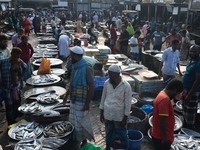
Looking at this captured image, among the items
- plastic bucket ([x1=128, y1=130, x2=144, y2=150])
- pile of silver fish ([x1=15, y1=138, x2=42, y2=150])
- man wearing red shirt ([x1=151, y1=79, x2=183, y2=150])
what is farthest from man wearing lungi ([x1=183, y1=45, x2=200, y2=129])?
pile of silver fish ([x1=15, y1=138, x2=42, y2=150])

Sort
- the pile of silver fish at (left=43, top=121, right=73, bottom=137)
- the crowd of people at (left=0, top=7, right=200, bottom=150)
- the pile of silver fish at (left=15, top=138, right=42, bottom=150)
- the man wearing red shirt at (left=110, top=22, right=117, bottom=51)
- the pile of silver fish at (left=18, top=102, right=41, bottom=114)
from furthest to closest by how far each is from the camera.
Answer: the man wearing red shirt at (left=110, top=22, right=117, bottom=51), the pile of silver fish at (left=18, top=102, right=41, bottom=114), the pile of silver fish at (left=43, top=121, right=73, bottom=137), the pile of silver fish at (left=15, top=138, right=42, bottom=150), the crowd of people at (left=0, top=7, right=200, bottom=150)

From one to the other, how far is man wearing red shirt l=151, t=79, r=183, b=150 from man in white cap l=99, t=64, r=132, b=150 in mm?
576

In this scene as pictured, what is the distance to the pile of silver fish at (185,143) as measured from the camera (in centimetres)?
434

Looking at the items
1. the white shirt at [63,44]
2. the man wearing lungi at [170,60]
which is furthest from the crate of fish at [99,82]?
the white shirt at [63,44]

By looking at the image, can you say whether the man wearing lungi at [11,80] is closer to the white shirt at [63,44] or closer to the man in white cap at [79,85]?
the man in white cap at [79,85]

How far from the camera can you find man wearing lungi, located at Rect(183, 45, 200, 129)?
447 cm

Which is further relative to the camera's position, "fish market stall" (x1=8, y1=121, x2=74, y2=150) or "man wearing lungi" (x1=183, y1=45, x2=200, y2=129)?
"man wearing lungi" (x1=183, y1=45, x2=200, y2=129)

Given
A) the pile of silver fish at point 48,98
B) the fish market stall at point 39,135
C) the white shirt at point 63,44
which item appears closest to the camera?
the fish market stall at point 39,135

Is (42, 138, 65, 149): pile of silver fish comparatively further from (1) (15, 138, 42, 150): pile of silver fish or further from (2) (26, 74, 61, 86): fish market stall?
(2) (26, 74, 61, 86): fish market stall

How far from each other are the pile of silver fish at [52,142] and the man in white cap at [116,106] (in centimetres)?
94

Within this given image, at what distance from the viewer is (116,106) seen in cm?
371

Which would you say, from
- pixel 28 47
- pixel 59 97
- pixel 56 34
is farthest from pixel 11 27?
pixel 59 97

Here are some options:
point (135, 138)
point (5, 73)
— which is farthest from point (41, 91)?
point (135, 138)

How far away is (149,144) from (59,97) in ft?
8.85
